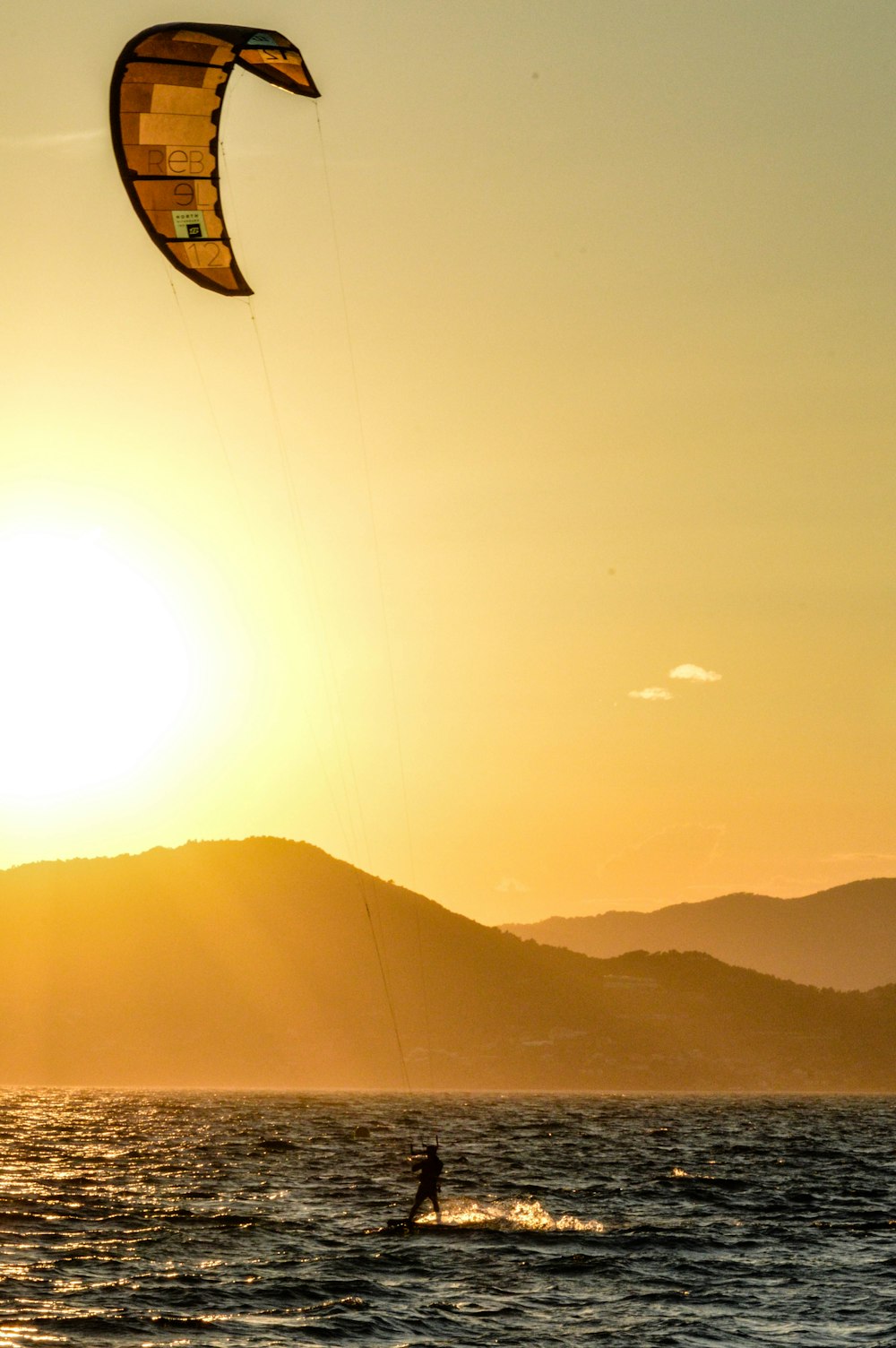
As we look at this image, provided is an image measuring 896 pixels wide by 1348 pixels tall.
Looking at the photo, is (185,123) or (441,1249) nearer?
(185,123)

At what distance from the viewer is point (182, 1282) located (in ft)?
93.9

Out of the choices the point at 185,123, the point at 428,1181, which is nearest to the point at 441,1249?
the point at 428,1181

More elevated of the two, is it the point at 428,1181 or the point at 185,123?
the point at 185,123

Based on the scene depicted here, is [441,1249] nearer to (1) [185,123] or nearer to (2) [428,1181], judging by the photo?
(2) [428,1181]

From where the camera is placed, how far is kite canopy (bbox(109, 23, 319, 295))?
26.1 m

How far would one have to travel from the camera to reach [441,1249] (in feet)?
110

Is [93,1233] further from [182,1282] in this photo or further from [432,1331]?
[432,1331]

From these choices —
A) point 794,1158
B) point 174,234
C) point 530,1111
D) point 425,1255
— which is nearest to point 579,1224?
point 425,1255

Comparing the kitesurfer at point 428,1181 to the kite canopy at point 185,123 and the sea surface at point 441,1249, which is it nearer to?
the sea surface at point 441,1249

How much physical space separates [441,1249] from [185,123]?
24.4 metres

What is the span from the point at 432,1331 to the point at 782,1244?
15.4m

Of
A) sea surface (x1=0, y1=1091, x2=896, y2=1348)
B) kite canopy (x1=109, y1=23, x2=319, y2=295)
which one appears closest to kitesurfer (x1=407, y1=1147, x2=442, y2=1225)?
sea surface (x1=0, y1=1091, x2=896, y2=1348)

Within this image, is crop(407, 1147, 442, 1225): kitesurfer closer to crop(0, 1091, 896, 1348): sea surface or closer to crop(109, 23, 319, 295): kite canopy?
crop(0, 1091, 896, 1348): sea surface

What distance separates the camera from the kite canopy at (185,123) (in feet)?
85.7
